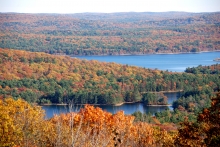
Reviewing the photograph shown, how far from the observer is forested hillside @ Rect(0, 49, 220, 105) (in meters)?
27.6

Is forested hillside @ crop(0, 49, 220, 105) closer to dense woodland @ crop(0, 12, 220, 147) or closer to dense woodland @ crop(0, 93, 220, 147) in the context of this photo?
dense woodland @ crop(0, 12, 220, 147)

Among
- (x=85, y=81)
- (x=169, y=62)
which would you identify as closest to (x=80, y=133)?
(x=85, y=81)

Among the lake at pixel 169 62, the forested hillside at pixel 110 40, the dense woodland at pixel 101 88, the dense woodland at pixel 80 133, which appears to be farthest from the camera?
the forested hillside at pixel 110 40

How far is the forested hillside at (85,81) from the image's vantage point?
27562mm

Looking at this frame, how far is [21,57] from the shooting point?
122 ft

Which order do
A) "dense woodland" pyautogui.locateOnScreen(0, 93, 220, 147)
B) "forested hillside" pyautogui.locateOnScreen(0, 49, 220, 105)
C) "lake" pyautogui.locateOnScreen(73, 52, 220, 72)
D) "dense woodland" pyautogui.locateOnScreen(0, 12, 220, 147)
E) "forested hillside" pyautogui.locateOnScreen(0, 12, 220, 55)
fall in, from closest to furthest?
"dense woodland" pyautogui.locateOnScreen(0, 93, 220, 147)
"dense woodland" pyautogui.locateOnScreen(0, 12, 220, 147)
"forested hillside" pyautogui.locateOnScreen(0, 49, 220, 105)
"lake" pyautogui.locateOnScreen(73, 52, 220, 72)
"forested hillside" pyautogui.locateOnScreen(0, 12, 220, 55)

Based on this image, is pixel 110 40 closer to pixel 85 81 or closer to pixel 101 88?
pixel 85 81

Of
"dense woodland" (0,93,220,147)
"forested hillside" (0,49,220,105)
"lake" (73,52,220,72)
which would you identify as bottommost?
"lake" (73,52,220,72)

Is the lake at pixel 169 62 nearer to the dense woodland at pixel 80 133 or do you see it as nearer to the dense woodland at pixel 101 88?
the dense woodland at pixel 101 88

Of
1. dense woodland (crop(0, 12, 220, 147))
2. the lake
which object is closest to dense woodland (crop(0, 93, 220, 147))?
dense woodland (crop(0, 12, 220, 147))

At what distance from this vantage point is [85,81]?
33938mm

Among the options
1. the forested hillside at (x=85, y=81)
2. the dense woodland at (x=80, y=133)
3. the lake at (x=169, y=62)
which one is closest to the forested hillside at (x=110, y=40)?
the lake at (x=169, y=62)

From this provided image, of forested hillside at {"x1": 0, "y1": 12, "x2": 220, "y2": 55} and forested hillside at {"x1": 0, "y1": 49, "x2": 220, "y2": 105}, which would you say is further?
forested hillside at {"x1": 0, "y1": 12, "x2": 220, "y2": 55}

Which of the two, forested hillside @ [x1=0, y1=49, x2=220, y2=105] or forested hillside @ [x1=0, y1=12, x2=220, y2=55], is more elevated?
forested hillside @ [x1=0, y1=49, x2=220, y2=105]
